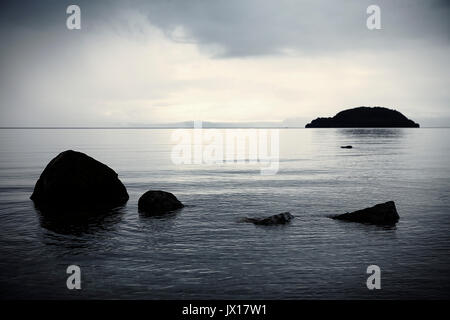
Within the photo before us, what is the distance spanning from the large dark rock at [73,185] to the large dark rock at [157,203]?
3.14 meters

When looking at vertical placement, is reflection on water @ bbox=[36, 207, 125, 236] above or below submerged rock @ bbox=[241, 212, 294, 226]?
below

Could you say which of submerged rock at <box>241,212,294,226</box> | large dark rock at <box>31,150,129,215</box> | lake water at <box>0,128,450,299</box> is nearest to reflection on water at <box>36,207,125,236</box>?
lake water at <box>0,128,450,299</box>

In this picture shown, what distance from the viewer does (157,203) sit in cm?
2367

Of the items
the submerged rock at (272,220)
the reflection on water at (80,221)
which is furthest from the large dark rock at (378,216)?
the reflection on water at (80,221)

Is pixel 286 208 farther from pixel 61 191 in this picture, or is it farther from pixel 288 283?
pixel 61 191

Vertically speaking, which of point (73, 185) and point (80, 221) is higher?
point (73, 185)

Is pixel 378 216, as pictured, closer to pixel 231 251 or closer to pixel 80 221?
pixel 231 251

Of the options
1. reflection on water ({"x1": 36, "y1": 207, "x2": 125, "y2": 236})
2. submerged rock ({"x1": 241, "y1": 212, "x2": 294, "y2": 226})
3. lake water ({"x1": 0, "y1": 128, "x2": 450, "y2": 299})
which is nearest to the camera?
lake water ({"x1": 0, "y1": 128, "x2": 450, "y2": 299})

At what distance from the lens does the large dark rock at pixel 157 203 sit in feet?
77.3

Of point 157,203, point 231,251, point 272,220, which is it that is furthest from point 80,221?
point 272,220

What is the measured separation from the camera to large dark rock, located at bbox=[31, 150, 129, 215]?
2611 cm

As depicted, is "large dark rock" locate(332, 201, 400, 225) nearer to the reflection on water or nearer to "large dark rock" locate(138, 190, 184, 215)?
"large dark rock" locate(138, 190, 184, 215)

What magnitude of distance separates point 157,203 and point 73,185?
658 cm

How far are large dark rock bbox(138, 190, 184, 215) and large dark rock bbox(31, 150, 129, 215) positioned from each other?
3.14 m
